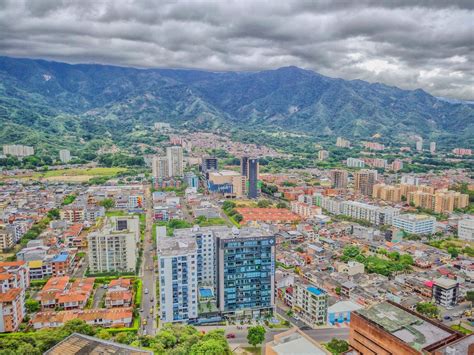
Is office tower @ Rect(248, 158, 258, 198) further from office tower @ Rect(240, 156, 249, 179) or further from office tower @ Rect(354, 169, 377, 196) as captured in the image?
office tower @ Rect(354, 169, 377, 196)

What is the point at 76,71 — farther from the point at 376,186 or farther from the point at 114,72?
the point at 376,186

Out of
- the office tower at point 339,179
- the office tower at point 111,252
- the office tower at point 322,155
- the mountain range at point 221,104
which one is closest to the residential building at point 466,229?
the office tower at point 339,179

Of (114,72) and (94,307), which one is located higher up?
(114,72)

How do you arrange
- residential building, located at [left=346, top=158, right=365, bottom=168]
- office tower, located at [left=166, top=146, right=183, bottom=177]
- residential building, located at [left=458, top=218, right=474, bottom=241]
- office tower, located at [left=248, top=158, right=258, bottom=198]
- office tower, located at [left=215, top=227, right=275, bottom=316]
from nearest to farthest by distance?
office tower, located at [left=215, top=227, right=275, bottom=316] < residential building, located at [left=458, top=218, right=474, bottom=241] < office tower, located at [left=248, top=158, right=258, bottom=198] < office tower, located at [left=166, top=146, right=183, bottom=177] < residential building, located at [left=346, top=158, right=365, bottom=168]

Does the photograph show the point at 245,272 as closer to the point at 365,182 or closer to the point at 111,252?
the point at 111,252

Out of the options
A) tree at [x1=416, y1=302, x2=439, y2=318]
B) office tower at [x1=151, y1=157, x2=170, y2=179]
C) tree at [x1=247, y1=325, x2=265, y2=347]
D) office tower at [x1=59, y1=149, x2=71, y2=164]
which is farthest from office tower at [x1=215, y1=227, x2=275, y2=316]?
office tower at [x1=59, y1=149, x2=71, y2=164]

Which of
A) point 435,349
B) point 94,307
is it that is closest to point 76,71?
point 94,307

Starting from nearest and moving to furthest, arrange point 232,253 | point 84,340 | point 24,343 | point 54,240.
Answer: point 84,340
point 24,343
point 232,253
point 54,240
